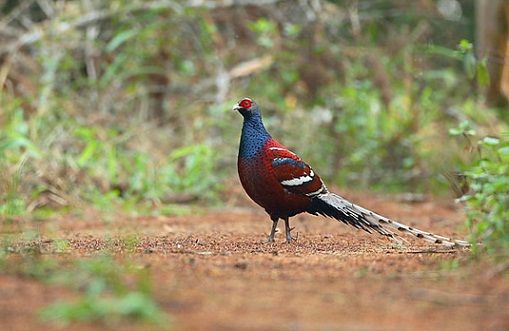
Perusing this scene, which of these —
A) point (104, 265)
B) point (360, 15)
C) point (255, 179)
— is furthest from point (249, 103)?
point (360, 15)

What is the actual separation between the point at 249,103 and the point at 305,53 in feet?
18.9

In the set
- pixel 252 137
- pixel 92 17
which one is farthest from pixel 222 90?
pixel 252 137

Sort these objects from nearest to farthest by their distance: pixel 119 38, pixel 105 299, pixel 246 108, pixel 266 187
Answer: pixel 105 299
pixel 266 187
pixel 246 108
pixel 119 38

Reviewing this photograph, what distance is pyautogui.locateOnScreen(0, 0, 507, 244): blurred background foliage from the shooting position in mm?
10438

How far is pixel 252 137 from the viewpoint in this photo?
650 cm

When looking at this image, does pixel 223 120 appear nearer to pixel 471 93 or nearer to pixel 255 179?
pixel 471 93

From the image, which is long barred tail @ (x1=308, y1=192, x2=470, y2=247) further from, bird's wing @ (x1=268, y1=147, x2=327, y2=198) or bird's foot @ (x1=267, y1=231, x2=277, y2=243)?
bird's foot @ (x1=267, y1=231, x2=277, y2=243)

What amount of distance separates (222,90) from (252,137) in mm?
5220

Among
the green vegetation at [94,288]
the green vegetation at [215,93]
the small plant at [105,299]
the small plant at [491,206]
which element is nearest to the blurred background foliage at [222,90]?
the green vegetation at [215,93]

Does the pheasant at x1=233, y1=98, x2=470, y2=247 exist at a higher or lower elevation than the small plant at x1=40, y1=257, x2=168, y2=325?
higher

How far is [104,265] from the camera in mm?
3635

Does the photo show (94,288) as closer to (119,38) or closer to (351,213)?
(351,213)

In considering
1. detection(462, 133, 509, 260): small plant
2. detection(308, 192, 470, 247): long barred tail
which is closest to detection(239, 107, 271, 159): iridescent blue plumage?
detection(308, 192, 470, 247): long barred tail

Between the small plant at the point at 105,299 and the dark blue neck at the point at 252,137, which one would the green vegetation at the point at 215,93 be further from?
the small plant at the point at 105,299
